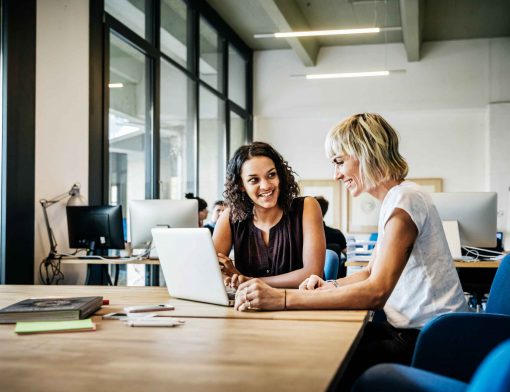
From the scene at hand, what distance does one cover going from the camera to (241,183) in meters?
2.77

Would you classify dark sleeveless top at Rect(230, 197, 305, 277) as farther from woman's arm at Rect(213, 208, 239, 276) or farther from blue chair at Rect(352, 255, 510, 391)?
blue chair at Rect(352, 255, 510, 391)

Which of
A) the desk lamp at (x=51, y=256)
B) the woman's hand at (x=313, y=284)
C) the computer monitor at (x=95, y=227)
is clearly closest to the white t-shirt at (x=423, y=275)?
the woman's hand at (x=313, y=284)

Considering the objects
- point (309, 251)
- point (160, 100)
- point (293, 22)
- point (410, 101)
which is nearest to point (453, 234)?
point (309, 251)

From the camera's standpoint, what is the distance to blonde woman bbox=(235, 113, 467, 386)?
69.8 inches

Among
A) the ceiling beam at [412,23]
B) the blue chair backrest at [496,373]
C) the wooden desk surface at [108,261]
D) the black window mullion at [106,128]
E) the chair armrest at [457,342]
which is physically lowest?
the wooden desk surface at [108,261]

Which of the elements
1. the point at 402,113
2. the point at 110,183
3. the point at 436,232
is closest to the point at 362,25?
the point at 402,113

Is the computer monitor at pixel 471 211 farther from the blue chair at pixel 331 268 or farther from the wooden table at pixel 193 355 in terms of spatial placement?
the wooden table at pixel 193 355

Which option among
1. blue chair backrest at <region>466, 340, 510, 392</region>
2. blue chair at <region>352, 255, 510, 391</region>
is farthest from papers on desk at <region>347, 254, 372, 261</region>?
blue chair backrest at <region>466, 340, 510, 392</region>

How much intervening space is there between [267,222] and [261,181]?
18cm

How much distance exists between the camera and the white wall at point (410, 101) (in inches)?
371

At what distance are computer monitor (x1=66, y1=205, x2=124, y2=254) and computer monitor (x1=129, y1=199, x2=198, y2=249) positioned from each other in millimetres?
113

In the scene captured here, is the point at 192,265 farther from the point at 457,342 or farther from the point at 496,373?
the point at 496,373

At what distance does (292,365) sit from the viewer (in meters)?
1.17

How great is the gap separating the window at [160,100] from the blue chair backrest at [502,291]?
385cm
